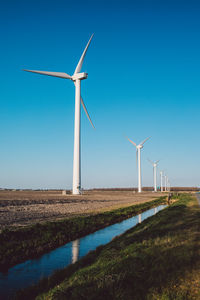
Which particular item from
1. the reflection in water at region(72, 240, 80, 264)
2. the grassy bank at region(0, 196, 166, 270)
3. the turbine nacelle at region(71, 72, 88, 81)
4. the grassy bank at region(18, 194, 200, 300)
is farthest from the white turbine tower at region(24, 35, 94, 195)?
the grassy bank at region(18, 194, 200, 300)

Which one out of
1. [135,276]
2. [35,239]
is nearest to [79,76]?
[35,239]

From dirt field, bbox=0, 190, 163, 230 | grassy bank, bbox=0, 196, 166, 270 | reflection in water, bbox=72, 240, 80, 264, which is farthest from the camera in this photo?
dirt field, bbox=0, 190, 163, 230

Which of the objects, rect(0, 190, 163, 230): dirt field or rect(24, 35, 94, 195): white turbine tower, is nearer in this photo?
rect(0, 190, 163, 230): dirt field

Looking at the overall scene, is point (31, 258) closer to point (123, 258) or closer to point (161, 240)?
point (123, 258)

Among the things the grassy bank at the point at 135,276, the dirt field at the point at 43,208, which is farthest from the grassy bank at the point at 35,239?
the dirt field at the point at 43,208

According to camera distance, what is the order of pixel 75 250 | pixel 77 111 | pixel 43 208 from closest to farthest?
pixel 75 250 → pixel 43 208 → pixel 77 111

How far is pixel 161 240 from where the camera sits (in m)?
12.5

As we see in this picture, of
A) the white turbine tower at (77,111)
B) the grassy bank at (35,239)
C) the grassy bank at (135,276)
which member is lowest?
the grassy bank at (35,239)

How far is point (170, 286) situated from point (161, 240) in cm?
572

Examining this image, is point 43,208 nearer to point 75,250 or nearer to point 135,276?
point 75,250

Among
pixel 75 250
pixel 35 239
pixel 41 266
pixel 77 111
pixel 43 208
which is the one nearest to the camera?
pixel 41 266

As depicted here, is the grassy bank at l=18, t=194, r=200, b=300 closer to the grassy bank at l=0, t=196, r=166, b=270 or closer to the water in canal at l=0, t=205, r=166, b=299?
the water in canal at l=0, t=205, r=166, b=299

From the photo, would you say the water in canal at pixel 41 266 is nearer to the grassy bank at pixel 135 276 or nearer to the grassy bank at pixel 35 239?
the grassy bank at pixel 35 239

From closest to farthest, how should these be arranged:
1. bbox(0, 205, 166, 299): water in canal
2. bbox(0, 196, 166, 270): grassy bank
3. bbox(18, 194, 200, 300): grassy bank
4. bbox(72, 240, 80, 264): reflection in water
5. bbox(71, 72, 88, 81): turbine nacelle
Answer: bbox(18, 194, 200, 300): grassy bank < bbox(0, 205, 166, 299): water in canal < bbox(0, 196, 166, 270): grassy bank < bbox(72, 240, 80, 264): reflection in water < bbox(71, 72, 88, 81): turbine nacelle
